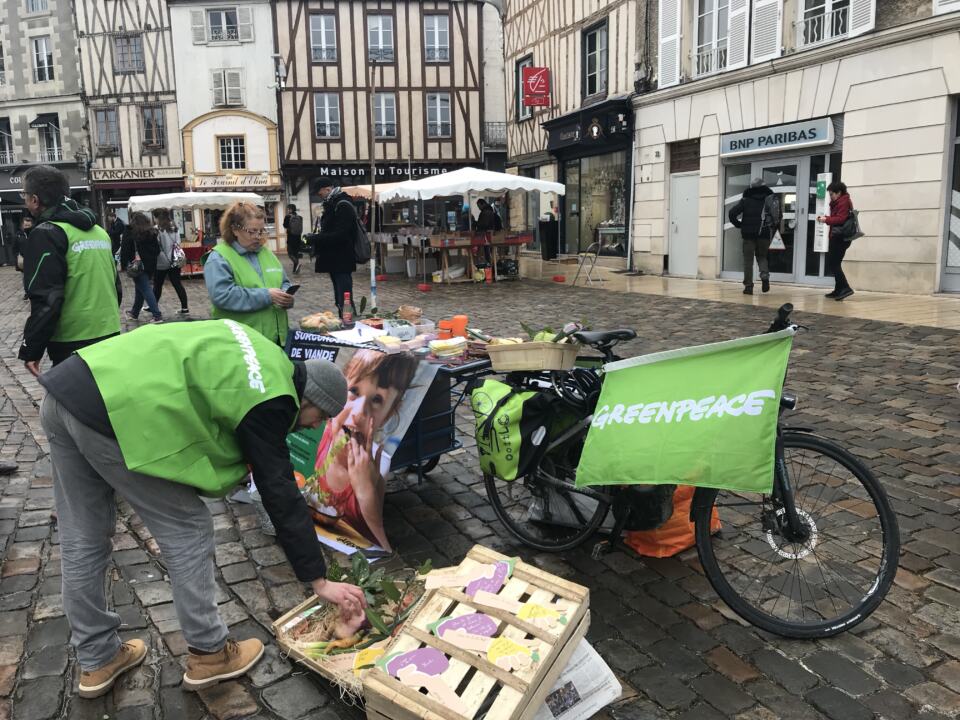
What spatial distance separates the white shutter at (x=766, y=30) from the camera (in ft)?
44.7

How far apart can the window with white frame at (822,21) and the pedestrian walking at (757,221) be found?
2629mm

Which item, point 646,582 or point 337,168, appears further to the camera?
point 337,168

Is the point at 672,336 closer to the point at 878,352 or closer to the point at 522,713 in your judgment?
the point at 878,352

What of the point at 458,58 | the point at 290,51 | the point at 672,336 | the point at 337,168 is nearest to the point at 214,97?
the point at 290,51

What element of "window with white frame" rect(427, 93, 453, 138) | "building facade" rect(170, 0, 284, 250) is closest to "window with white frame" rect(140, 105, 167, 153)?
"building facade" rect(170, 0, 284, 250)

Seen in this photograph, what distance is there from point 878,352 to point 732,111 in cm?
869

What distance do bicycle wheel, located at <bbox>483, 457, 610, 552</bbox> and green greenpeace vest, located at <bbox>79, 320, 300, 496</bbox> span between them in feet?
5.40

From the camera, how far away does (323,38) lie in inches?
1281

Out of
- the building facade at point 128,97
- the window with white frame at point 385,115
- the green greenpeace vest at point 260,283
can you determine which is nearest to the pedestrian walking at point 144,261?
the green greenpeace vest at point 260,283

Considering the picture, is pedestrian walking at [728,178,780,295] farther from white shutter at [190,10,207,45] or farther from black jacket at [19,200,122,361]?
white shutter at [190,10,207,45]

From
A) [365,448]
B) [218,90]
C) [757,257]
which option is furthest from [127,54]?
[365,448]

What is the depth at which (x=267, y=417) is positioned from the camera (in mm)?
2158

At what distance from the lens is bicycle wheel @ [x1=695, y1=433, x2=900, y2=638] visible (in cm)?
285

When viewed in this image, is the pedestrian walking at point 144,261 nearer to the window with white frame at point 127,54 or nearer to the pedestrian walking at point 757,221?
the pedestrian walking at point 757,221
